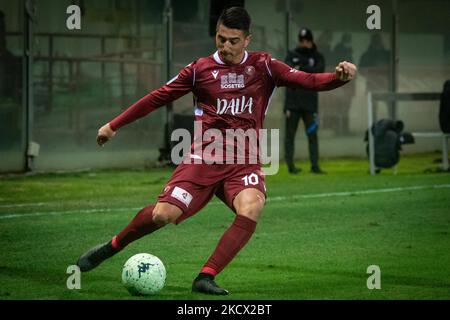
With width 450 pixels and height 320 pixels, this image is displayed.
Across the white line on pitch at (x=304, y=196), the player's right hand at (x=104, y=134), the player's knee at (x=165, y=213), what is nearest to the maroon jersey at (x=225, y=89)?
the player's right hand at (x=104, y=134)

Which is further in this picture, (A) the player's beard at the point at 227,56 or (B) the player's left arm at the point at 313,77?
(A) the player's beard at the point at 227,56

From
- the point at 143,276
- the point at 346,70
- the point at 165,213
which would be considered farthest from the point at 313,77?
the point at 143,276

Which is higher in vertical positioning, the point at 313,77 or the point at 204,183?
the point at 313,77

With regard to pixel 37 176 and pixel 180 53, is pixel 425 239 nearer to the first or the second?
pixel 37 176

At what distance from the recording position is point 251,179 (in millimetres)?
7047

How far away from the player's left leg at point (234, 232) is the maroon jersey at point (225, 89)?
1.46ft

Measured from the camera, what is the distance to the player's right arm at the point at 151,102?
6977mm

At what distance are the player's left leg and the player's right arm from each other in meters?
0.76

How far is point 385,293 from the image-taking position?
22.2 ft

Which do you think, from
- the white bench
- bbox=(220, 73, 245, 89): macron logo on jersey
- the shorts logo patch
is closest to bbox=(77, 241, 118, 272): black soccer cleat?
the shorts logo patch

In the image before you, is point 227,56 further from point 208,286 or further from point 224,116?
point 208,286

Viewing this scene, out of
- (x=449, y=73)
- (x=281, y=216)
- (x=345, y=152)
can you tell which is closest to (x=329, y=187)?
(x=281, y=216)

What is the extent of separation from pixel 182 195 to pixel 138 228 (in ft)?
1.26

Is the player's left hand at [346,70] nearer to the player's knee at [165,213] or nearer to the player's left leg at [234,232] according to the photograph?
the player's left leg at [234,232]
